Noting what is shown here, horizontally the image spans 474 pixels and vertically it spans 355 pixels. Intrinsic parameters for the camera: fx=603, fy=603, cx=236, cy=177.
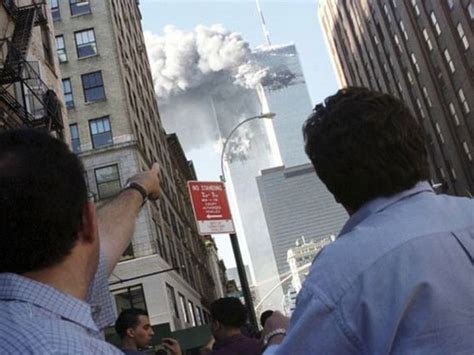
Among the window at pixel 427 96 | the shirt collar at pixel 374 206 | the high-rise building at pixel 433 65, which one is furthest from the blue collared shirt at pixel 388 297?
the window at pixel 427 96

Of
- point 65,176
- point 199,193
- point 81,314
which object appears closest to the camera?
→ point 81,314

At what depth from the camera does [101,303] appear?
216cm

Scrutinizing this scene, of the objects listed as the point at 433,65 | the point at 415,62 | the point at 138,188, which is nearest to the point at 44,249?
the point at 138,188

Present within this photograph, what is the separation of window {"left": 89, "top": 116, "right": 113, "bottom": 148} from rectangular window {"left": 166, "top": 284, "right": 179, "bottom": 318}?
30.4 ft

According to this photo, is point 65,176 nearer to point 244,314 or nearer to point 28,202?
point 28,202

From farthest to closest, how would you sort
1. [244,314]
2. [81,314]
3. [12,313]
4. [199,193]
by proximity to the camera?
[199,193] < [244,314] < [81,314] < [12,313]

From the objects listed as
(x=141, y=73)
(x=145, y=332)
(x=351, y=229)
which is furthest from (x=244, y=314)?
(x=141, y=73)

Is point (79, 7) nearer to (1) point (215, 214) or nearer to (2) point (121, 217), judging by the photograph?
(1) point (215, 214)

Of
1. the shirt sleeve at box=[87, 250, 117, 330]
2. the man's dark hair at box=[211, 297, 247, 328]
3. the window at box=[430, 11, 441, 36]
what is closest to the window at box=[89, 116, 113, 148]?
the window at box=[430, 11, 441, 36]

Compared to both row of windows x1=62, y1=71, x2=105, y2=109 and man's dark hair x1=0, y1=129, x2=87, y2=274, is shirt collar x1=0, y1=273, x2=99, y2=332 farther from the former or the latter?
row of windows x1=62, y1=71, x2=105, y2=109

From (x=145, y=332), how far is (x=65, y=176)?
5375mm

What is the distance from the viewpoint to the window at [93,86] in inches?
1471

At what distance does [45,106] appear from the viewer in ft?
59.2

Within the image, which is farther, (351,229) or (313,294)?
(351,229)
